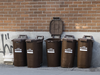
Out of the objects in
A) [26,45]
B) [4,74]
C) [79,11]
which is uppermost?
[79,11]

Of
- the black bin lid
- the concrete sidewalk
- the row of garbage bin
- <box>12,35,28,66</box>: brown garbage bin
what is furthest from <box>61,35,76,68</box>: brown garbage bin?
<box>12,35,28,66</box>: brown garbage bin

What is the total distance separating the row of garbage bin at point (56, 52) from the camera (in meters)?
5.45

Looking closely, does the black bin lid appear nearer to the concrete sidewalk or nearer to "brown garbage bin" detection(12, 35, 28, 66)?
"brown garbage bin" detection(12, 35, 28, 66)

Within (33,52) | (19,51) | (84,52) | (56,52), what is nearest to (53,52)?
(56,52)

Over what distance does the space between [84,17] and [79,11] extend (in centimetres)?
30

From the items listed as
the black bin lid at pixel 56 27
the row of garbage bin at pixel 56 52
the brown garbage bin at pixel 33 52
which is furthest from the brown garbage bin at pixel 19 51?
the black bin lid at pixel 56 27

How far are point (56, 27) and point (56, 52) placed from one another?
115cm

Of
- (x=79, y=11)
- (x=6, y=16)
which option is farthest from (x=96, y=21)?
(x=6, y=16)

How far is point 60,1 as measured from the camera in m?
6.22

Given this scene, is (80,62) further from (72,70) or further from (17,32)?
(17,32)

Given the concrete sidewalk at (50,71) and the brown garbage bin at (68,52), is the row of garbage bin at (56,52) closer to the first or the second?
the brown garbage bin at (68,52)

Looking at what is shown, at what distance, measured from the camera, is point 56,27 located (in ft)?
20.7

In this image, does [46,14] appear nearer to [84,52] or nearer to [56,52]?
[56,52]

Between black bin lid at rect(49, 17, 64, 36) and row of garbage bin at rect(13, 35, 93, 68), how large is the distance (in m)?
0.56
